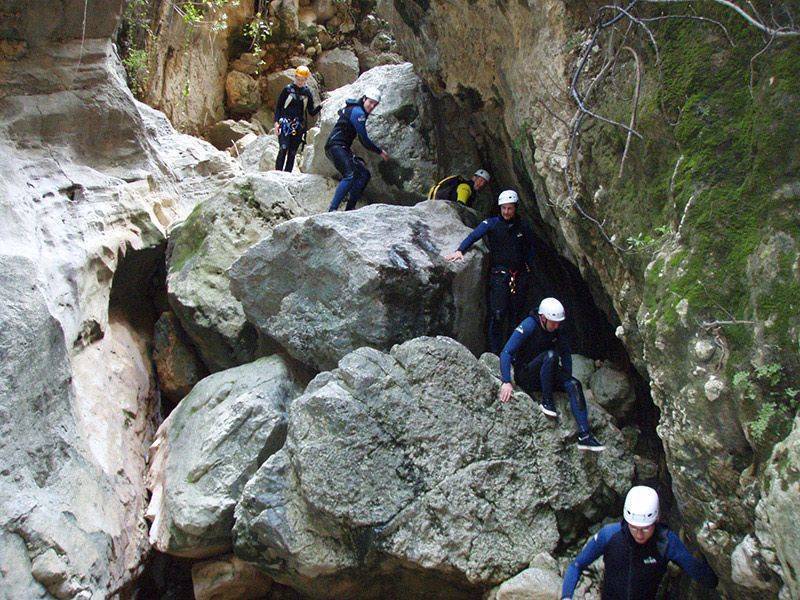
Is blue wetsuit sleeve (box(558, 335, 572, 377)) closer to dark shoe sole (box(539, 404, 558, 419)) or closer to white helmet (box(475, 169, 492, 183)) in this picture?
dark shoe sole (box(539, 404, 558, 419))

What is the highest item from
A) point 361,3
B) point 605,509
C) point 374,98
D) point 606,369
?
point 361,3

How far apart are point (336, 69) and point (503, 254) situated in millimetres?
11052

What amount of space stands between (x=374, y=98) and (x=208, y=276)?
3.00 m

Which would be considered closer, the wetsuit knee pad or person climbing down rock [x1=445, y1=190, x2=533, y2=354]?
the wetsuit knee pad

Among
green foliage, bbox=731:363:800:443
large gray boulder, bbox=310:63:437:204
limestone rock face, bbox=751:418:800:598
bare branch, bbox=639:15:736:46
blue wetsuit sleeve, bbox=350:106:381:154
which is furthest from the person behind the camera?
large gray boulder, bbox=310:63:437:204

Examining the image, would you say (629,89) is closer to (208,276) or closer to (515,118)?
(515,118)

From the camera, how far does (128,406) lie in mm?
8219

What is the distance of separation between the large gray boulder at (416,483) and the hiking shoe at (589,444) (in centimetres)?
9

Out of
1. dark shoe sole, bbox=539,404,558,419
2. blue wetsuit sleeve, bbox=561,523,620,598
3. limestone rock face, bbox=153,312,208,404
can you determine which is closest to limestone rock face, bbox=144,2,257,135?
limestone rock face, bbox=153,312,208,404

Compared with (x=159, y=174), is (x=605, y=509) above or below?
below

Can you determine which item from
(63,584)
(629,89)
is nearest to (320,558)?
(63,584)

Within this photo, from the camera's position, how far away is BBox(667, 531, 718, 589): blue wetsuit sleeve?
5172mm

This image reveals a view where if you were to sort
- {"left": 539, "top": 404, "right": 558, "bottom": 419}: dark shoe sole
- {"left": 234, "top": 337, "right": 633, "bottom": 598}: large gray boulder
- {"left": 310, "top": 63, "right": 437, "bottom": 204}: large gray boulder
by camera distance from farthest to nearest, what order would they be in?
1. {"left": 310, "top": 63, "right": 437, "bottom": 204}: large gray boulder
2. {"left": 539, "top": 404, "right": 558, "bottom": 419}: dark shoe sole
3. {"left": 234, "top": 337, "right": 633, "bottom": 598}: large gray boulder

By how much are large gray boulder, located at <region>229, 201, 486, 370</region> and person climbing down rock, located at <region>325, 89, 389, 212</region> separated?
1.24m
